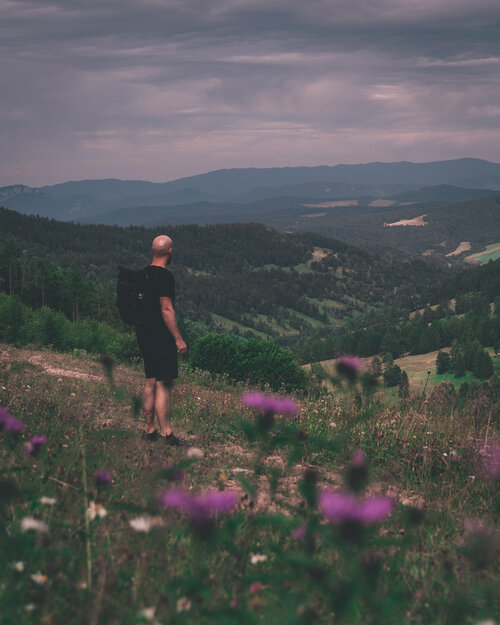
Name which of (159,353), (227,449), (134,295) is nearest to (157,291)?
(134,295)

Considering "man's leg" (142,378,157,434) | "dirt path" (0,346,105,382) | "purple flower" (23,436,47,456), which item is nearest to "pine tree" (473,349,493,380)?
"dirt path" (0,346,105,382)

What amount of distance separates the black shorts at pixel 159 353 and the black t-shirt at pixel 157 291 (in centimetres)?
11

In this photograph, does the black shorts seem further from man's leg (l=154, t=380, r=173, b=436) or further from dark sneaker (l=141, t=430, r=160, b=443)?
dark sneaker (l=141, t=430, r=160, b=443)

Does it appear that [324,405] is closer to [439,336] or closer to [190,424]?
[190,424]

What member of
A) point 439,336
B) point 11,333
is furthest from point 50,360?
point 439,336

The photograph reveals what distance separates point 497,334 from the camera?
123750mm

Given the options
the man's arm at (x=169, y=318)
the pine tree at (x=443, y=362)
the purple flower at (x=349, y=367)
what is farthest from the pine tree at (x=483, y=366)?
the purple flower at (x=349, y=367)

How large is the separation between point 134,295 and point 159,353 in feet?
2.73

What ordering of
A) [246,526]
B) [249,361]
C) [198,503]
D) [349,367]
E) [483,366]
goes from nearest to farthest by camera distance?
1. [198,503]
2. [349,367]
3. [246,526]
4. [249,361]
5. [483,366]

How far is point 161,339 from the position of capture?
626 cm

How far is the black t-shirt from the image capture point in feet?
20.2

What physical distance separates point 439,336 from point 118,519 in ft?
452

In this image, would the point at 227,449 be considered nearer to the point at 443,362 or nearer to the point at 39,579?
the point at 39,579

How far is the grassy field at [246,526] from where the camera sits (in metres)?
2.21
